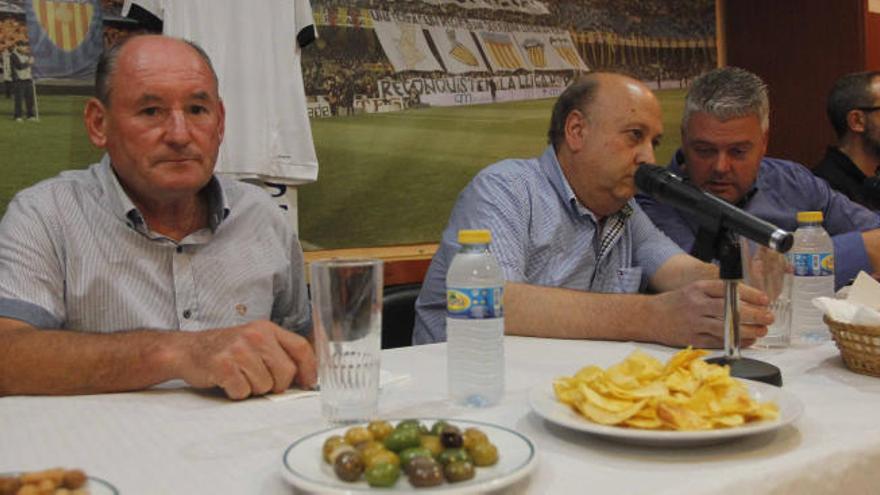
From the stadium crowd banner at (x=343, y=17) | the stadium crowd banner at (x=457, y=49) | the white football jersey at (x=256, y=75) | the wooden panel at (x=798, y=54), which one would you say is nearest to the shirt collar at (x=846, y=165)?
the wooden panel at (x=798, y=54)

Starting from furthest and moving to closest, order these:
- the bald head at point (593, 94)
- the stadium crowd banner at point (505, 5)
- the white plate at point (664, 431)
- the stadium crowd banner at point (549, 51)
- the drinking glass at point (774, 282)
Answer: the stadium crowd banner at point (549, 51)
the stadium crowd banner at point (505, 5)
the bald head at point (593, 94)
the drinking glass at point (774, 282)
the white plate at point (664, 431)

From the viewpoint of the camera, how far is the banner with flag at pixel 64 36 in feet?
8.11

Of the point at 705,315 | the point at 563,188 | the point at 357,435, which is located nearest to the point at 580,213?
the point at 563,188

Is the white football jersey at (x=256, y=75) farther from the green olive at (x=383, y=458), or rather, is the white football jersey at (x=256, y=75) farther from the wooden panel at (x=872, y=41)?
the wooden panel at (x=872, y=41)

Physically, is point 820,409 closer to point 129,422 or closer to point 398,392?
point 398,392

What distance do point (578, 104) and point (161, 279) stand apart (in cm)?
106

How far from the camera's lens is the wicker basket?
3.76 ft

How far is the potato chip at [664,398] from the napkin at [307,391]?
1.04 feet

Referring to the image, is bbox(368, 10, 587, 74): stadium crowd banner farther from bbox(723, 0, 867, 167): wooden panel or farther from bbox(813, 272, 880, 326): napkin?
bbox(813, 272, 880, 326): napkin

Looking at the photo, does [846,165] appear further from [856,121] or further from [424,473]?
[424,473]

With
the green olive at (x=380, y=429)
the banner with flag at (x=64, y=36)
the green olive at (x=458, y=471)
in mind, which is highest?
the banner with flag at (x=64, y=36)

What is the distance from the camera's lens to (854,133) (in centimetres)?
335

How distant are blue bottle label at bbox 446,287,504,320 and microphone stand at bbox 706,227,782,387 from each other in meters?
0.34

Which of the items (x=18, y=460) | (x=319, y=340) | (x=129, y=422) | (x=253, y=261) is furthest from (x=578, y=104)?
(x=18, y=460)
